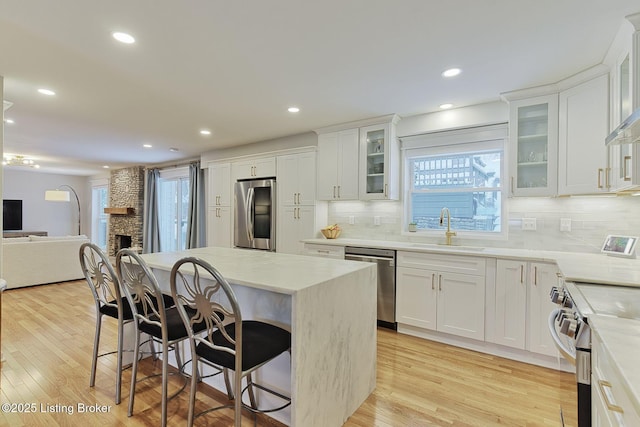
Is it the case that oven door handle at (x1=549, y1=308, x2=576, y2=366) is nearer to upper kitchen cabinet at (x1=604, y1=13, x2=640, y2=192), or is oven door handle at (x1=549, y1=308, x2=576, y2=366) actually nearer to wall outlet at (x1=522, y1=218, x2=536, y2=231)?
upper kitchen cabinet at (x1=604, y1=13, x2=640, y2=192)

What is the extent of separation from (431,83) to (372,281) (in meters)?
1.87

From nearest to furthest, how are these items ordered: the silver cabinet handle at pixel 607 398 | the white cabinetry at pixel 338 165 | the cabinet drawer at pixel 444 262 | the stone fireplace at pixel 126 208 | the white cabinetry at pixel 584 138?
the silver cabinet handle at pixel 607 398 → the white cabinetry at pixel 584 138 → the cabinet drawer at pixel 444 262 → the white cabinetry at pixel 338 165 → the stone fireplace at pixel 126 208

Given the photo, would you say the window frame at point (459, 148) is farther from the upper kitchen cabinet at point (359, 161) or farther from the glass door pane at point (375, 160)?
the glass door pane at point (375, 160)

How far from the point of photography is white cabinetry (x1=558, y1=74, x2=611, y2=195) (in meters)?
2.46

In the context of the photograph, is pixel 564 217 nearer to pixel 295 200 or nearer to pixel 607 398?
pixel 607 398

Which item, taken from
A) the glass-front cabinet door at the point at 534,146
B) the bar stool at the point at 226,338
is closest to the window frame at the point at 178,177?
the bar stool at the point at 226,338

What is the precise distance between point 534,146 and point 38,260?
23.7 ft

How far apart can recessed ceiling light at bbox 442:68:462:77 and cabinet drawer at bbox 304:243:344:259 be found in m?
2.09

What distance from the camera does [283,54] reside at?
7.72 ft

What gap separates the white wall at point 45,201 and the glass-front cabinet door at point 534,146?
1193 centimetres

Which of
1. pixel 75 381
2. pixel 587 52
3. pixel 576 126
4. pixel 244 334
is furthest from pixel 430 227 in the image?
pixel 75 381

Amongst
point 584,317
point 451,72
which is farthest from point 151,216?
point 584,317

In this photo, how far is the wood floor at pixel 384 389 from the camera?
196 cm

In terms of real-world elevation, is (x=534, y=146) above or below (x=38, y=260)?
above
